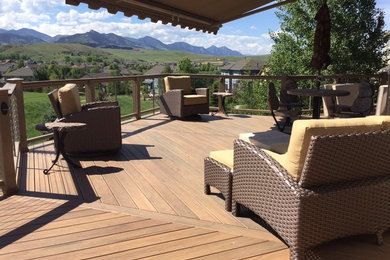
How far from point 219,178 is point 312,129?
4.01ft

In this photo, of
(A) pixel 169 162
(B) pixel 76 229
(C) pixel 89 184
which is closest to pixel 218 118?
(A) pixel 169 162

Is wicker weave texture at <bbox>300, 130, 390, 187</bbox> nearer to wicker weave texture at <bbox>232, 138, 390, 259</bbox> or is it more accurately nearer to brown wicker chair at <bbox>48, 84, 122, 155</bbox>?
wicker weave texture at <bbox>232, 138, 390, 259</bbox>

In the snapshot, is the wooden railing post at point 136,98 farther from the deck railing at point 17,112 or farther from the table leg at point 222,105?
the table leg at point 222,105

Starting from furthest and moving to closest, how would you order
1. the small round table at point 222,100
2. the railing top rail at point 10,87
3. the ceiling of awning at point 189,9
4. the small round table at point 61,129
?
the small round table at point 222,100, the ceiling of awning at point 189,9, the small round table at point 61,129, the railing top rail at point 10,87

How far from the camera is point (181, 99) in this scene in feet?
23.9

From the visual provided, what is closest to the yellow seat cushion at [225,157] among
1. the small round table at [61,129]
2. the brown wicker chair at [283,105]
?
the small round table at [61,129]

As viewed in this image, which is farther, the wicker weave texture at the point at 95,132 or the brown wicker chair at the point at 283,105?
the brown wicker chair at the point at 283,105

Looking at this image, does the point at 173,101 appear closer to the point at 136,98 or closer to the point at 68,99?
the point at 136,98

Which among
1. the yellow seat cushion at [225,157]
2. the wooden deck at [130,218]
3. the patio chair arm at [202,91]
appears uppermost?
the patio chair arm at [202,91]

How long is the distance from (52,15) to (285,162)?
121387mm

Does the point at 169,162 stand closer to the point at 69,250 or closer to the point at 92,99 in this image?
the point at 69,250

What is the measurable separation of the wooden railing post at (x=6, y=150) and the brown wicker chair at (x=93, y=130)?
106 cm

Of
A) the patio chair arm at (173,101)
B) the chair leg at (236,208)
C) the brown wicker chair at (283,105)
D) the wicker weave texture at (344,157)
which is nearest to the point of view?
Answer: the wicker weave texture at (344,157)

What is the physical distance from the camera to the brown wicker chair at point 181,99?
737 cm
